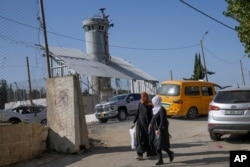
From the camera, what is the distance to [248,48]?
1931cm

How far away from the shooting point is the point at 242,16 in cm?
1886

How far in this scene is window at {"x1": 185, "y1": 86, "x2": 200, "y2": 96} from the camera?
72.7 feet

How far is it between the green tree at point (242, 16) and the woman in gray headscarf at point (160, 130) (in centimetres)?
916

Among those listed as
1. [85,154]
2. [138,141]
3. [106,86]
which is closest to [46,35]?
[85,154]

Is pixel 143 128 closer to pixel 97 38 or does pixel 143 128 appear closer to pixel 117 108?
pixel 117 108

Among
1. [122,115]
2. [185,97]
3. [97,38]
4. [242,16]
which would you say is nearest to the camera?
[242,16]

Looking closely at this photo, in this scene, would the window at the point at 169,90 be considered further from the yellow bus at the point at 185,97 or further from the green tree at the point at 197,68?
the green tree at the point at 197,68

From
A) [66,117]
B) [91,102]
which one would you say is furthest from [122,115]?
[91,102]

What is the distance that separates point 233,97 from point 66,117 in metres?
5.01

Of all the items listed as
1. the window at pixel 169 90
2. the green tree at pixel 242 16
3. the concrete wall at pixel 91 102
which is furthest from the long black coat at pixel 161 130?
the concrete wall at pixel 91 102

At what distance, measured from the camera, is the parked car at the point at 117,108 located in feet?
86.9

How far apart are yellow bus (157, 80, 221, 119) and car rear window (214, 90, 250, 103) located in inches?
311

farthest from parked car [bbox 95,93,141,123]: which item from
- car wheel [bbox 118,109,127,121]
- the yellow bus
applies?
the yellow bus

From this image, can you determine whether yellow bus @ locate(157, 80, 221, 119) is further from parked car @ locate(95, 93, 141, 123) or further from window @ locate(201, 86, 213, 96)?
parked car @ locate(95, 93, 141, 123)
